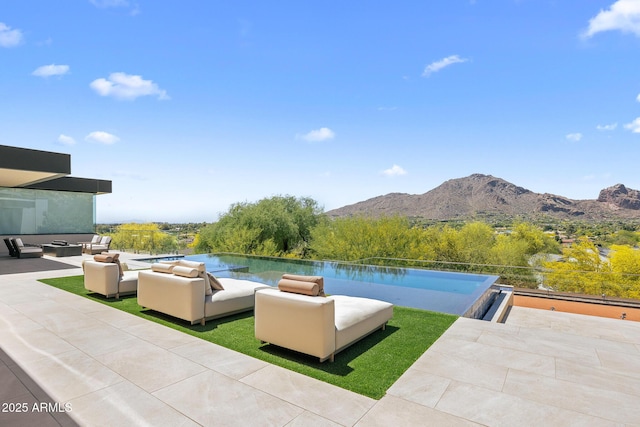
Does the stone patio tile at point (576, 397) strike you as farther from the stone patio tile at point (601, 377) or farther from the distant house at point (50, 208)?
the distant house at point (50, 208)

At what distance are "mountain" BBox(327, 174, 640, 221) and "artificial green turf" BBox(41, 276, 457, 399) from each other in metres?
26.8

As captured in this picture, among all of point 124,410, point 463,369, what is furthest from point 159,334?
point 463,369

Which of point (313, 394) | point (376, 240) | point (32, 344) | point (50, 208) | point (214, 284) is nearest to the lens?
point (313, 394)

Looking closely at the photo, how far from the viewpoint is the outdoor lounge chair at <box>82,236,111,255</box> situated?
43.4ft

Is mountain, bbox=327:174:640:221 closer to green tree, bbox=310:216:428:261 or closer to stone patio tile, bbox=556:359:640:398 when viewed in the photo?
green tree, bbox=310:216:428:261

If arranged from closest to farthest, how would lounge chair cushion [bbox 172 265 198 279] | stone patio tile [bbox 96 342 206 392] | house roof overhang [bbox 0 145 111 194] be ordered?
1. stone patio tile [bbox 96 342 206 392]
2. lounge chair cushion [bbox 172 265 198 279]
3. house roof overhang [bbox 0 145 111 194]

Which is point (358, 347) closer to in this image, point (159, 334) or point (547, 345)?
point (547, 345)

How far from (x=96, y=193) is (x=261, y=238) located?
805cm

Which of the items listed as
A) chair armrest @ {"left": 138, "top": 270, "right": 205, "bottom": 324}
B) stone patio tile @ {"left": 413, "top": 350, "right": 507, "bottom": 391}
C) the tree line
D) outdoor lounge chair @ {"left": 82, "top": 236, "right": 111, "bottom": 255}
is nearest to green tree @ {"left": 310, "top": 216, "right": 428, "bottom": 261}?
the tree line

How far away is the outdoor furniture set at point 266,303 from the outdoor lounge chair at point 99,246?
8.62 meters

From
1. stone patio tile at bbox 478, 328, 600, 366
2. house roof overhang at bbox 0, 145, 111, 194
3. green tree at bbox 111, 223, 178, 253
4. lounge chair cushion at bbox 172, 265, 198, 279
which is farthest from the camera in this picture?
green tree at bbox 111, 223, 178, 253

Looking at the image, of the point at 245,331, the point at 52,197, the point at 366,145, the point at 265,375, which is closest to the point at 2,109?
the point at 52,197

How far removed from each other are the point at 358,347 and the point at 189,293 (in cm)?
215

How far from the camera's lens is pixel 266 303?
3465 millimetres
